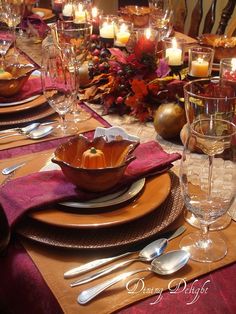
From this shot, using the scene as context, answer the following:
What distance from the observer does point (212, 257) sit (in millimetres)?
655

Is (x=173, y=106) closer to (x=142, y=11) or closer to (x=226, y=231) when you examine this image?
(x=226, y=231)

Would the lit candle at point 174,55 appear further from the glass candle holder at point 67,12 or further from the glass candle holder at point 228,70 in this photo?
the glass candle holder at point 67,12

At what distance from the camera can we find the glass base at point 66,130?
1088mm

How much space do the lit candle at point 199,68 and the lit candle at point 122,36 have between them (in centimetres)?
38

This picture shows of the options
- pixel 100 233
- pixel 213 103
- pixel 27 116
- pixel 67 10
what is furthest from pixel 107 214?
pixel 67 10

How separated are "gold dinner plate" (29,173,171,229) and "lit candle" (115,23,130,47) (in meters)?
0.85

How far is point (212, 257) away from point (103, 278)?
16 centimetres

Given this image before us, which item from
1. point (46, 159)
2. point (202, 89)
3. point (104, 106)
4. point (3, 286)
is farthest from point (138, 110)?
point (3, 286)

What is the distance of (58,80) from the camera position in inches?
42.3

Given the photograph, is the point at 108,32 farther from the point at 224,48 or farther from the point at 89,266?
the point at 89,266

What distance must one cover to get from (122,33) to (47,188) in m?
0.89

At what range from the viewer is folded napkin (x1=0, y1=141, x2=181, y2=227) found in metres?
0.70

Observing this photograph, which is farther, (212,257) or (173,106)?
(173,106)

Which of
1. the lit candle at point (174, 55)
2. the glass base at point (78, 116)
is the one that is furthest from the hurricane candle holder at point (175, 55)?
the glass base at point (78, 116)
